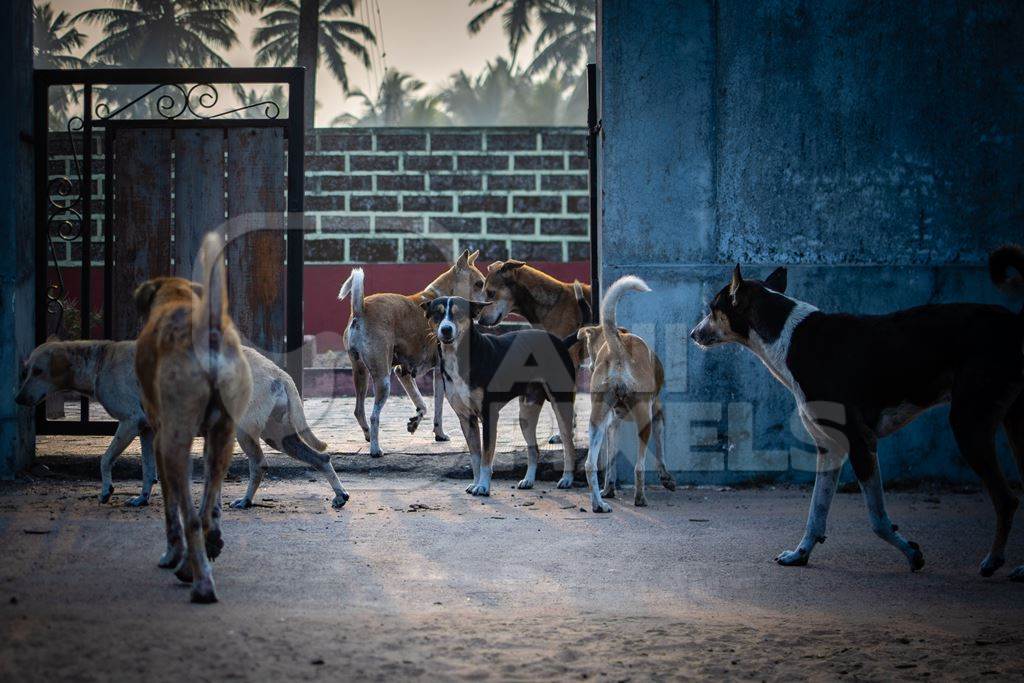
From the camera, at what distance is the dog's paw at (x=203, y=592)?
473cm

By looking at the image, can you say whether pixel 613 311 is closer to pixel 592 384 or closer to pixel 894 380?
pixel 592 384

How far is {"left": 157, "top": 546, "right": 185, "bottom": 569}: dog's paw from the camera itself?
212 inches

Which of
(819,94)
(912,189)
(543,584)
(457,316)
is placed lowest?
(543,584)

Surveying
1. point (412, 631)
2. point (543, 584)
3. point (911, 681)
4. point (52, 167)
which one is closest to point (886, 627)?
point (911, 681)

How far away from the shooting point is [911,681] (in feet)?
13.4

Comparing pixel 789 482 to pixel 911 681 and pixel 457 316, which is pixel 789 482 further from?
pixel 911 681

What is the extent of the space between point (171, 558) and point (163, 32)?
5173 cm

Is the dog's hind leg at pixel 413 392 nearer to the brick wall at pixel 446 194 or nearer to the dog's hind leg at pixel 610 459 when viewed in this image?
the dog's hind leg at pixel 610 459

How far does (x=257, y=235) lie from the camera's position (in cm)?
941

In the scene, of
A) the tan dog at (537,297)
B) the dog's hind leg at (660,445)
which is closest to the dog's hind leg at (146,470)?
the dog's hind leg at (660,445)

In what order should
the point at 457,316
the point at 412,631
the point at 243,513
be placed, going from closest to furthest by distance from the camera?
1. the point at 412,631
2. the point at 243,513
3. the point at 457,316

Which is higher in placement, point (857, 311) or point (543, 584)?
point (857, 311)

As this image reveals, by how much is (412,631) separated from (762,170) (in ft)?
17.9

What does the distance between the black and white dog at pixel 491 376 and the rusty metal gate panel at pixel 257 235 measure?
5.56 ft
